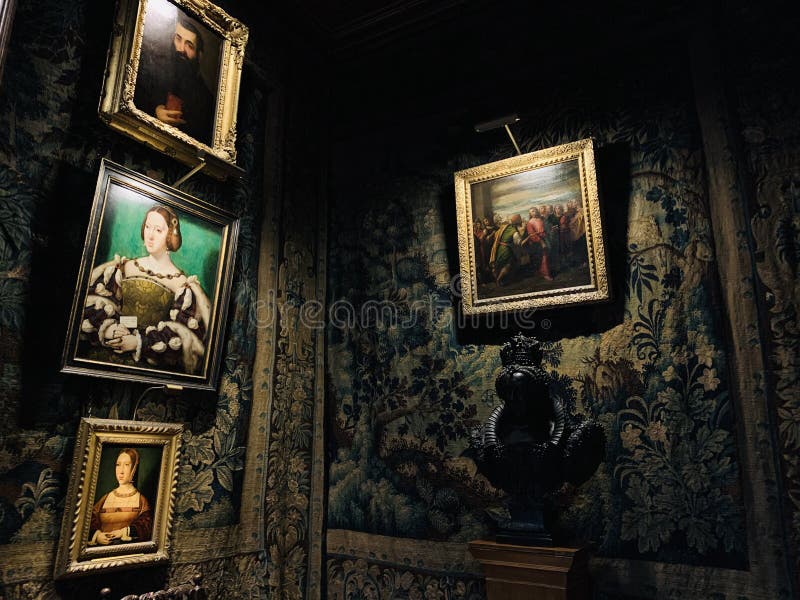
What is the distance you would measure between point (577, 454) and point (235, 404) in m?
1.71

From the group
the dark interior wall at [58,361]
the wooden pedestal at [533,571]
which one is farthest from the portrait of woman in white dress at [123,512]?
the wooden pedestal at [533,571]

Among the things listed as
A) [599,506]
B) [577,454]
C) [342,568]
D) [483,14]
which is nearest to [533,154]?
[483,14]

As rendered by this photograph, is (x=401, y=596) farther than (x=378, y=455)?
No

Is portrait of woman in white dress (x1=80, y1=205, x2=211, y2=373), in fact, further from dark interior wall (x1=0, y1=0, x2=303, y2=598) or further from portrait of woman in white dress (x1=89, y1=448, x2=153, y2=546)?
portrait of woman in white dress (x1=89, y1=448, x2=153, y2=546)

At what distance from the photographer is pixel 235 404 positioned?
305cm

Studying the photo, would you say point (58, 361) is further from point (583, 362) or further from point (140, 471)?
point (583, 362)

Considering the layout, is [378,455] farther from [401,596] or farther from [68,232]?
[68,232]

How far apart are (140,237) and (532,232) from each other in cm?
191

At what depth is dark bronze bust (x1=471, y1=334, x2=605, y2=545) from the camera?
8.20 feet

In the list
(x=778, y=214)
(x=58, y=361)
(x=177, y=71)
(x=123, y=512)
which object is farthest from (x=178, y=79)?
(x=778, y=214)

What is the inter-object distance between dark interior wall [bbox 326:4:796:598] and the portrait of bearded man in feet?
3.75

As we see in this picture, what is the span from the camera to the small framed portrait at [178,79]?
257 cm

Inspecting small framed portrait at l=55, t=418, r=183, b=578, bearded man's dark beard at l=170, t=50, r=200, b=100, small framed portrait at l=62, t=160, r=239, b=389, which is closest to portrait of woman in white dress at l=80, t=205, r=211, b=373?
small framed portrait at l=62, t=160, r=239, b=389

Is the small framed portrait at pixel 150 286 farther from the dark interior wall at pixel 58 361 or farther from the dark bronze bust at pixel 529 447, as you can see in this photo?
the dark bronze bust at pixel 529 447
